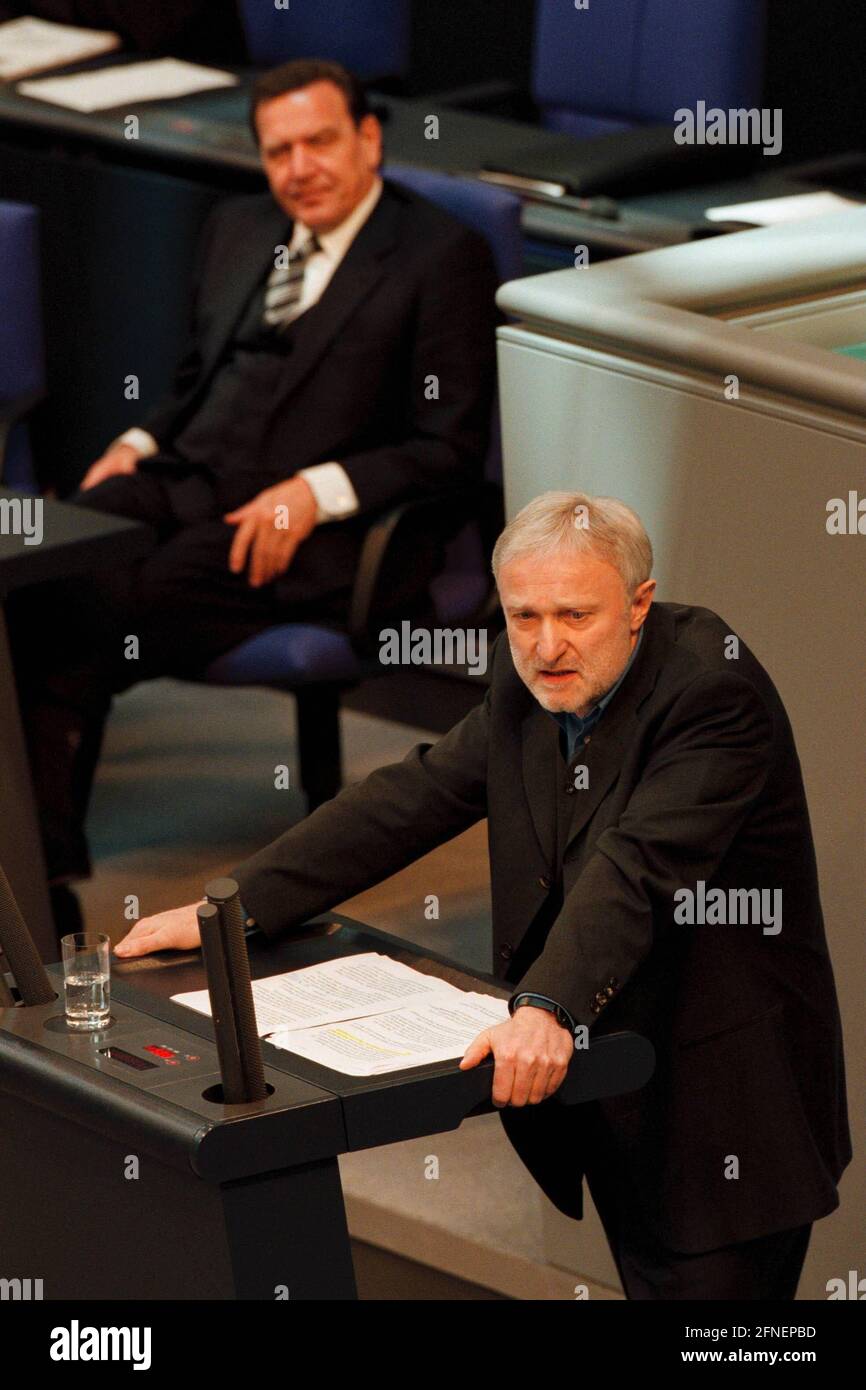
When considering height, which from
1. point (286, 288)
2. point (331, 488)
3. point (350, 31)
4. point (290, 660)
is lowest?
point (290, 660)

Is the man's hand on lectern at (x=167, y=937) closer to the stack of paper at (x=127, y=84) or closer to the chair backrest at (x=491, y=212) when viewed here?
the chair backrest at (x=491, y=212)

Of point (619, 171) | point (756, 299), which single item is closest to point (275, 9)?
point (619, 171)

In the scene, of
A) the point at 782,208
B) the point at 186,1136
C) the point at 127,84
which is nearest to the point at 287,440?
the point at 782,208

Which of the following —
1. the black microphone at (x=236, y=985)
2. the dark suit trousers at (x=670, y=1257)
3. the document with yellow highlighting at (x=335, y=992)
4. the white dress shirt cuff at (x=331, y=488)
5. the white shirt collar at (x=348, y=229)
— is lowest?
the dark suit trousers at (x=670, y=1257)

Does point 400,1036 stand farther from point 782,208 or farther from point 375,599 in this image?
point 782,208

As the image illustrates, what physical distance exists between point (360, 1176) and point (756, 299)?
1.41m

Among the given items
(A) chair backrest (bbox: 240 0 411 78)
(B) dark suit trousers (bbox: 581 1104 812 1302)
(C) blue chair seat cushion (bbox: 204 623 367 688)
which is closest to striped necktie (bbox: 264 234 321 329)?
(C) blue chair seat cushion (bbox: 204 623 367 688)

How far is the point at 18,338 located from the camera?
15.8ft

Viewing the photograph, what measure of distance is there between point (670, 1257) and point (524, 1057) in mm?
494

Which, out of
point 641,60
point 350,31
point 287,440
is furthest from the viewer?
point 350,31

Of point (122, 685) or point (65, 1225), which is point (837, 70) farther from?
point (65, 1225)

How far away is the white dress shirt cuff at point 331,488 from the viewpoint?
420cm

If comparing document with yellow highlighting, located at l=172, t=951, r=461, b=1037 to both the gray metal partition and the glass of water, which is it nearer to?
the glass of water

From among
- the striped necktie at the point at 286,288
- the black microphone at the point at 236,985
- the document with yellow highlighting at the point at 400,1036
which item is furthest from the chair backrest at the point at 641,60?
the black microphone at the point at 236,985
